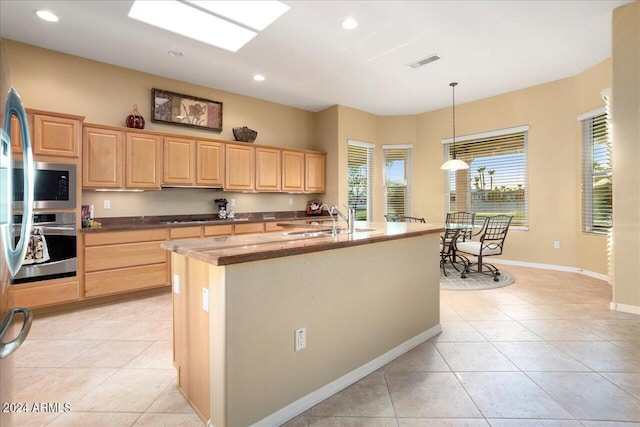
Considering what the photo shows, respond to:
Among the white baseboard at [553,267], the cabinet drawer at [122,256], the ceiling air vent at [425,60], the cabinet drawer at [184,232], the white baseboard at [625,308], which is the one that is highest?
the ceiling air vent at [425,60]

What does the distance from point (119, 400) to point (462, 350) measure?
2313 mm

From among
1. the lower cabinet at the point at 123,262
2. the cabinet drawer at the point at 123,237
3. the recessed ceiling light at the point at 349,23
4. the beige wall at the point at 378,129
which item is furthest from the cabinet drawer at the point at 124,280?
the recessed ceiling light at the point at 349,23

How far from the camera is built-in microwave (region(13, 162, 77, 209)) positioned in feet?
10.2

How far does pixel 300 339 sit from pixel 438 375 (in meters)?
1.01

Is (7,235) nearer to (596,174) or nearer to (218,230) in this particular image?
(218,230)

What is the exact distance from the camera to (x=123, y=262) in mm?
3619

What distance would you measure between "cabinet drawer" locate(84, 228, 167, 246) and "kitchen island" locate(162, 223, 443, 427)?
220 centimetres

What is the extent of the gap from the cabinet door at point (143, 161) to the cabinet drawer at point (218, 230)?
0.83 meters

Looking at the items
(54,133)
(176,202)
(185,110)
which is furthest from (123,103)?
(176,202)

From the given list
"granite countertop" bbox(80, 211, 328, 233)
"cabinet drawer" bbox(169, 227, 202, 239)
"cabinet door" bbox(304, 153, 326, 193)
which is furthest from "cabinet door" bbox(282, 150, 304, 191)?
"cabinet drawer" bbox(169, 227, 202, 239)

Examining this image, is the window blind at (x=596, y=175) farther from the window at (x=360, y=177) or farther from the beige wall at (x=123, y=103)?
the beige wall at (x=123, y=103)

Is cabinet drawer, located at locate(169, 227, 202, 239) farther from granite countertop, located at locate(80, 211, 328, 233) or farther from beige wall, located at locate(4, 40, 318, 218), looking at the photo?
beige wall, located at locate(4, 40, 318, 218)

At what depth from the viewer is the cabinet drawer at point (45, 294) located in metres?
3.03

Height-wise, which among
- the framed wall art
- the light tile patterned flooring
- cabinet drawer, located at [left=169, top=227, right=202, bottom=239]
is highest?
the framed wall art
